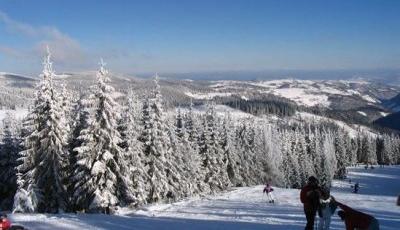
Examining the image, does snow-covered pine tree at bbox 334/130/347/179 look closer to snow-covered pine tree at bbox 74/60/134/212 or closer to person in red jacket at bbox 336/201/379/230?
snow-covered pine tree at bbox 74/60/134/212

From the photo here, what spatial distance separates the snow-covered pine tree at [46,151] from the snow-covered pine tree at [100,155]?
6.90 feet

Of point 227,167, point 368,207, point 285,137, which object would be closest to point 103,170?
point 368,207

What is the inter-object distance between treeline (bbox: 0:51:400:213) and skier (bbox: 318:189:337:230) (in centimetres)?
2202

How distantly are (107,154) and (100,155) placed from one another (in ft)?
2.42

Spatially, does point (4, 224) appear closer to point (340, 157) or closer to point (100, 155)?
point (100, 155)

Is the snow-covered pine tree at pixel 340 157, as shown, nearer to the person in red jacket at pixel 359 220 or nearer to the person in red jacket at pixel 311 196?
the person in red jacket at pixel 311 196

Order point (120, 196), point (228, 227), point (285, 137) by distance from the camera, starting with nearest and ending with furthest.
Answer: point (228, 227), point (120, 196), point (285, 137)

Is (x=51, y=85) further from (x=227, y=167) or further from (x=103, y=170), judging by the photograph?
(x=227, y=167)

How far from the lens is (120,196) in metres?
39.3

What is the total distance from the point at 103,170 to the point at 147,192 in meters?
10.1

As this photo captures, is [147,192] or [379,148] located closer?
[147,192]

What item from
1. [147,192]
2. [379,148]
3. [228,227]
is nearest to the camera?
[228,227]

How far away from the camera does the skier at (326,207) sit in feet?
55.1

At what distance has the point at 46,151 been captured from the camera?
3881 cm
